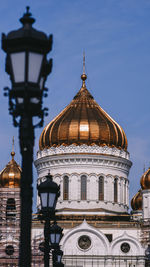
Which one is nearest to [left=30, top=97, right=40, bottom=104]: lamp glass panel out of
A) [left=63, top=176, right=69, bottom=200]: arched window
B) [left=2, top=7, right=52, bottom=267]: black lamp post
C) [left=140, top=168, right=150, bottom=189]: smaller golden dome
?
[left=2, top=7, right=52, bottom=267]: black lamp post

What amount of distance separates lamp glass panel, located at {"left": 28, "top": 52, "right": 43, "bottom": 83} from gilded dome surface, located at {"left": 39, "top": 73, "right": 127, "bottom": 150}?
48.5 meters

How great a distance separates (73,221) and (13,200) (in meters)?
5.32

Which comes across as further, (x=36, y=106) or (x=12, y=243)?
(x=12, y=243)

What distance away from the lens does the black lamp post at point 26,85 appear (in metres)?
7.82

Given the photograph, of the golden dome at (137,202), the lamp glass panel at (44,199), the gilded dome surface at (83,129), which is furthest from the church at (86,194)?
the lamp glass panel at (44,199)

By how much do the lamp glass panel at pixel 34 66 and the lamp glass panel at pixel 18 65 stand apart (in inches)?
3.4

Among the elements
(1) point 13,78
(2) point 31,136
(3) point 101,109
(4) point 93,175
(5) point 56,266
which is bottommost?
(5) point 56,266

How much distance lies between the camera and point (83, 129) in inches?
2238

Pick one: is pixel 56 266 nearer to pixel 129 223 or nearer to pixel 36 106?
pixel 36 106

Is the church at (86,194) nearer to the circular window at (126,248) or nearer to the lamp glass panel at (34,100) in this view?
the circular window at (126,248)

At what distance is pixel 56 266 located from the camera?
1658 cm

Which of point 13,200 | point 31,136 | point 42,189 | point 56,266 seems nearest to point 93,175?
point 13,200

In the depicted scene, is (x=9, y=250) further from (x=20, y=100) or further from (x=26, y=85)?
(x=26, y=85)

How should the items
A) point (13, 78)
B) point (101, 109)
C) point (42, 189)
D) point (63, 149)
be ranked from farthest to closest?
point (101, 109), point (63, 149), point (42, 189), point (13, 78)
